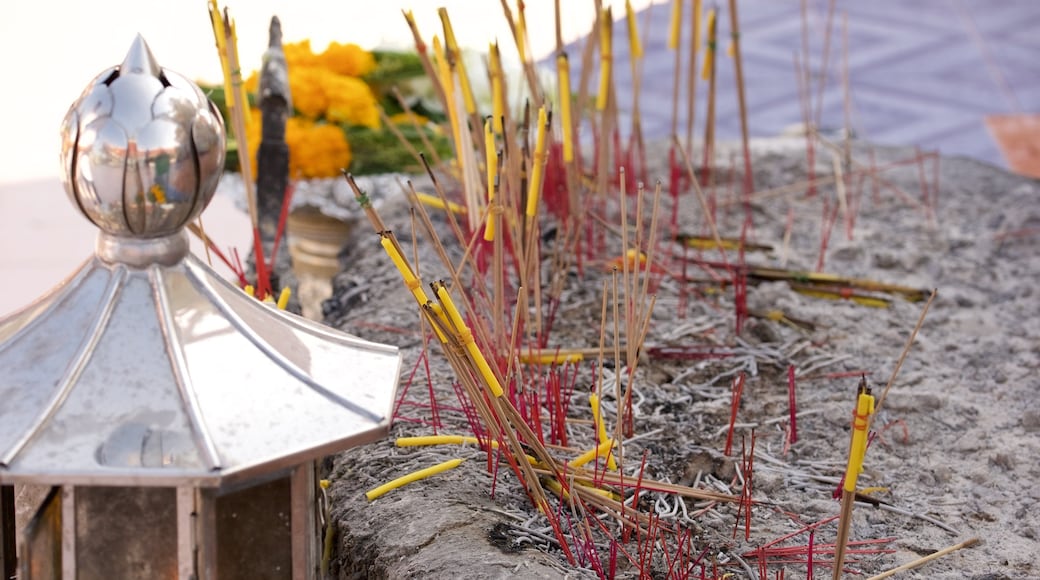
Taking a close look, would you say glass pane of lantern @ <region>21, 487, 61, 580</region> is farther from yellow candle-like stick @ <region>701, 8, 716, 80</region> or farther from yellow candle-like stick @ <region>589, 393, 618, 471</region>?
yellow candle-like stick @ <region>701, 8, 716, 80</region>

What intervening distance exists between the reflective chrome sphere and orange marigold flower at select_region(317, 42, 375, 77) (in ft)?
7.16

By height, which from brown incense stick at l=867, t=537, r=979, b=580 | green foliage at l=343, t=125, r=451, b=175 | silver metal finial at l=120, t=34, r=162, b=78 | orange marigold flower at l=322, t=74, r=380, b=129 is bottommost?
brown incense stick at l=867, t=537, r=979, b=580

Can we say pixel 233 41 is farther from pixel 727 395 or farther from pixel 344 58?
pixel 344 58

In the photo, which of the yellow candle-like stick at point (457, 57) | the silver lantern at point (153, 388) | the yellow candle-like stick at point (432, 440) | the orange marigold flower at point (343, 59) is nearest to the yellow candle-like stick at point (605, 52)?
the yellow candle-like stick at point (457, 57)

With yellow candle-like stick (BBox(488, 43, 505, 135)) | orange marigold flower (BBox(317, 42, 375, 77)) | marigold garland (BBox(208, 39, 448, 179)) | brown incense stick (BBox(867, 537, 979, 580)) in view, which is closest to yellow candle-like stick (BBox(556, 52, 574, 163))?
yellow candle-like stick (BBox(488, 43, 505, 135))

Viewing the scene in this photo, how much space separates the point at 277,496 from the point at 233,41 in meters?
0.68

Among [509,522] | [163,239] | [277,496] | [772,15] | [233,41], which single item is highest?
[772,15]

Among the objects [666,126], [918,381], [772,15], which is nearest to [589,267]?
[918,381]

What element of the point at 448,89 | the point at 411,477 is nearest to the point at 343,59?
the point at 448,89

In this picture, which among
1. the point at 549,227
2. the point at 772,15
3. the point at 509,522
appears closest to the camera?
the point at 509,522

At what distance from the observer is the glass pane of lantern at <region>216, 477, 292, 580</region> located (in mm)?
871

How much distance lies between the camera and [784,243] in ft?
7.00

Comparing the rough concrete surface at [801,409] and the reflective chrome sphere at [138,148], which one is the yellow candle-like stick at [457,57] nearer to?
the rough concrete surface at [801,409]

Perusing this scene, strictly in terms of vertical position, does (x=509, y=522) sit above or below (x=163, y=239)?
below
